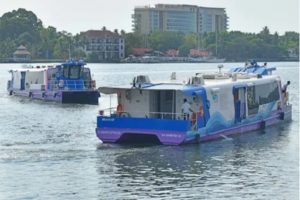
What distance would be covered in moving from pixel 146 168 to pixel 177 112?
7.15 m

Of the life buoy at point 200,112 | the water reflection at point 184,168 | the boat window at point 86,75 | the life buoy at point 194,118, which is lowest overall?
the water reflection at point 184,168

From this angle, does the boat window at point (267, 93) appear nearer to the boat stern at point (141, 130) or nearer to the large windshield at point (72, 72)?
the boat stern at point (141, 130)

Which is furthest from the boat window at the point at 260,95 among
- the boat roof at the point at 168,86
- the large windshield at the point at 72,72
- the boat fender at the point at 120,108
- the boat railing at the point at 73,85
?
the large windshield at the point at 72,72

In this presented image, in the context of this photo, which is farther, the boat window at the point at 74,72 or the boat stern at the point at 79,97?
the boat window at the point at 74,72

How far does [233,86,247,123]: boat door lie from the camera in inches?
1780

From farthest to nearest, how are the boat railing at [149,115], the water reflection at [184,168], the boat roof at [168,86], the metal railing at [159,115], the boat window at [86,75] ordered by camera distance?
the boat window at [86,75], the boat roof at [168,86], the boat railing at [149,115], the metal railing at [159,115], the water reflection at [184,168]

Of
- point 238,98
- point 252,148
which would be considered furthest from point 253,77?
point 252,148

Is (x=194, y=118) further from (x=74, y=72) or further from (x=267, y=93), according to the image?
(x=74, y=72)

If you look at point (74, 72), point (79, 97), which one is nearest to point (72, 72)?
point (74, 72)

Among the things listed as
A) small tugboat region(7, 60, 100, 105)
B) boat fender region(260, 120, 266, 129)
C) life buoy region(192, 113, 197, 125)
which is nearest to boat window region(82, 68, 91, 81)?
small tugboat region(7, 60, 100, 105)

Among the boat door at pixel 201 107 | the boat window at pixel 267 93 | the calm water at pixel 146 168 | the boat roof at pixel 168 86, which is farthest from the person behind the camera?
the boat window at pixel 267 93

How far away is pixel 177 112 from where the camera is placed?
135 ft

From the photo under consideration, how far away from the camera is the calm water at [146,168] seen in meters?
30.3

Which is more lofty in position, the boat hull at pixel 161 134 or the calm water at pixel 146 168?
the boat hull at pixel 161 134
